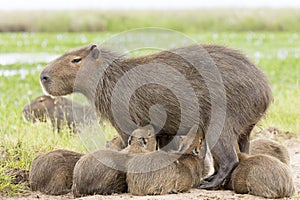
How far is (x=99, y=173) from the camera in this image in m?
4.90

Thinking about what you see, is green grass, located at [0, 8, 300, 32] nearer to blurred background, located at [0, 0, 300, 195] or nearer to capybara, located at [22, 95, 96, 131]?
blurred background, located at [0, 0, 300, 195]

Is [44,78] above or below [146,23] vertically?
above

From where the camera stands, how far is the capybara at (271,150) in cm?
594

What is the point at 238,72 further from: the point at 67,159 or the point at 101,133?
the point at 101,133

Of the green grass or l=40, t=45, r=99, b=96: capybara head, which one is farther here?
the green grass

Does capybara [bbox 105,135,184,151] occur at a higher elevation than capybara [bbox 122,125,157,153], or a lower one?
lower

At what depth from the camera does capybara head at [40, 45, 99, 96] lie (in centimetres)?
557

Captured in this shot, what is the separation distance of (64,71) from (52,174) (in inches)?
39.7

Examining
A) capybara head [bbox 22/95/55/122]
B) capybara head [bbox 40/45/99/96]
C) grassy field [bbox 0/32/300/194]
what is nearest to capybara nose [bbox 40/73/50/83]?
capybara head [bbox 40/45/99/96]

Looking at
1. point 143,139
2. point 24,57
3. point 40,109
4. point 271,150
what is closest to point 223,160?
point 143,139

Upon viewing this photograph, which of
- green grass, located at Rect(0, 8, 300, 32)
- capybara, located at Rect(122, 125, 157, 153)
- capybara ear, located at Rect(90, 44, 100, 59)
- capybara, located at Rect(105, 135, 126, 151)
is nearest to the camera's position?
capybara, located at Rect(122, 125, 157, 153)

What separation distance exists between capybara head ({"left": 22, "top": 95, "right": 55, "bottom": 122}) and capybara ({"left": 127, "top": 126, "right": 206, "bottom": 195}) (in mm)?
3876

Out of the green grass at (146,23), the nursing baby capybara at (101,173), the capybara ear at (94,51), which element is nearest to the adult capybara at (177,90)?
the capybara ear at (94,51)

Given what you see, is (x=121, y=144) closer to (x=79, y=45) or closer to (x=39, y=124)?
(x=39, y=124)
